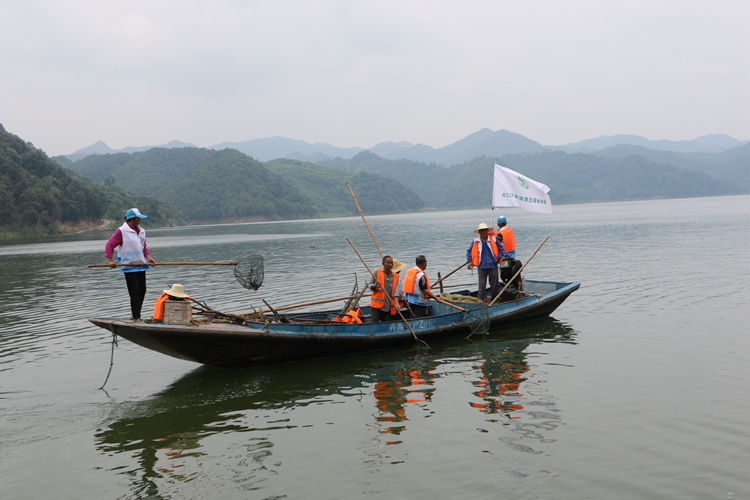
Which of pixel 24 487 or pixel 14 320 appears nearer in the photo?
pixel 24 487

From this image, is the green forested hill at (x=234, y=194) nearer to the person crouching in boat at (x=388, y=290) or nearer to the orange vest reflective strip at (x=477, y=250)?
the orange vest reflective strip at (x=477, y=250)

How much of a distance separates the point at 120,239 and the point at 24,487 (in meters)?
4.99

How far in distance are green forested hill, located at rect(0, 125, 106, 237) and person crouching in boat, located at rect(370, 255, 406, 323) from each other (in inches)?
3075

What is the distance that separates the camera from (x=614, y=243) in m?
36.2

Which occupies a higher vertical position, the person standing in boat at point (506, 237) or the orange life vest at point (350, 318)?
the person standing in boat at point (506, 237)

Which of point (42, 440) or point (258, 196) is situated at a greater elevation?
point (258, 196)

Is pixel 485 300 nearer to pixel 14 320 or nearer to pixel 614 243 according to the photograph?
pixel 14 320

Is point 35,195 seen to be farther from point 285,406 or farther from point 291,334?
point 285,406

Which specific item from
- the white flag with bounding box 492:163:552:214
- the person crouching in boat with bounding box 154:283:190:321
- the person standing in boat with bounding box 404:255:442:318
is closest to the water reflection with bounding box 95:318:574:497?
the person standing in boat with bounding box 404:255:442:318

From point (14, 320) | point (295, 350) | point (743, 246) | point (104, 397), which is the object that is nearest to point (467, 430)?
point (295, 350)

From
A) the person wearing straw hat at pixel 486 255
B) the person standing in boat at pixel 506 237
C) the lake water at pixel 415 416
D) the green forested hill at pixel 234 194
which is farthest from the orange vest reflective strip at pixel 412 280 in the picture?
the green forested hill at pixel 234 194

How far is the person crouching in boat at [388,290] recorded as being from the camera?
11.9 meters

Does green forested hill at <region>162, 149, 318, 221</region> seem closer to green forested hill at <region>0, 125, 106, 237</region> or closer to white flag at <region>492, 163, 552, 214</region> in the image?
green forested hill at <region>0, 125, 106, 237</region>

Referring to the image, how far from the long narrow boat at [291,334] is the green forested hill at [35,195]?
78.0m
